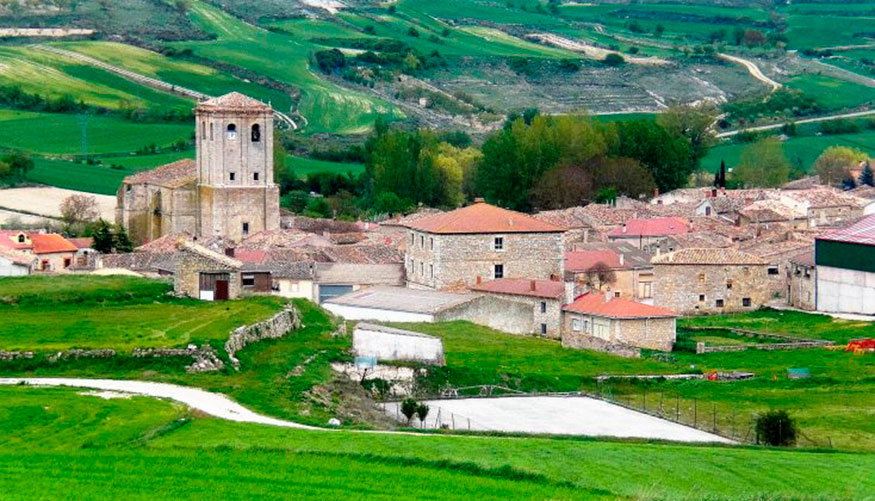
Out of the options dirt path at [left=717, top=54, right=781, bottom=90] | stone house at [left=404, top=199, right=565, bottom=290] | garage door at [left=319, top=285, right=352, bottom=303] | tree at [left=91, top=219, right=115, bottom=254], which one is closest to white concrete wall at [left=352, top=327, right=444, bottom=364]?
garage door at [left=319, top=285, right=352, bottom=303]

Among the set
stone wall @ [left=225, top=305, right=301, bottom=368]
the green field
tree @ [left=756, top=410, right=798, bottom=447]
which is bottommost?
tree @ [left=756, top=410, right=798, bottom=447]

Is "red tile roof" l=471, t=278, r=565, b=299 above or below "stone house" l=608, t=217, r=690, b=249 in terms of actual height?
below

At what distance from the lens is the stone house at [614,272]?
7419cm

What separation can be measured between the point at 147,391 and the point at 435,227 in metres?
27.9

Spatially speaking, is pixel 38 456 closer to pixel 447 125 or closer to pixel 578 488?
pixel 578 488

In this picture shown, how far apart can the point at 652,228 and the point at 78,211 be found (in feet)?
84.7

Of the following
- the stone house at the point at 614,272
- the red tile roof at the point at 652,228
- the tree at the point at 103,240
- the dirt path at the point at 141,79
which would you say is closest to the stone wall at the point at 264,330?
the stone house at the point at 614,272

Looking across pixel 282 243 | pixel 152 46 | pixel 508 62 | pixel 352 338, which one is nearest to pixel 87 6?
pixel 152 46

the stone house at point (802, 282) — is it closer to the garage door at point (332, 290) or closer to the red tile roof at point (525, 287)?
the red tile roof at point (525, 287)

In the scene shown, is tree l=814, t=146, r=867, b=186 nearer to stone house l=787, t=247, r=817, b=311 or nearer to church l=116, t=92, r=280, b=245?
stone house l=787, t=247, r=817, b=311

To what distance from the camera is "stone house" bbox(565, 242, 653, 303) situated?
7419 centimetres

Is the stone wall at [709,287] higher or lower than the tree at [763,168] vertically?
lower

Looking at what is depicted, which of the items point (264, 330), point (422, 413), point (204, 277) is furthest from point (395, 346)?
point (422, 413)

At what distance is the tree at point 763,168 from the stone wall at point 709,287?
4437 cm
